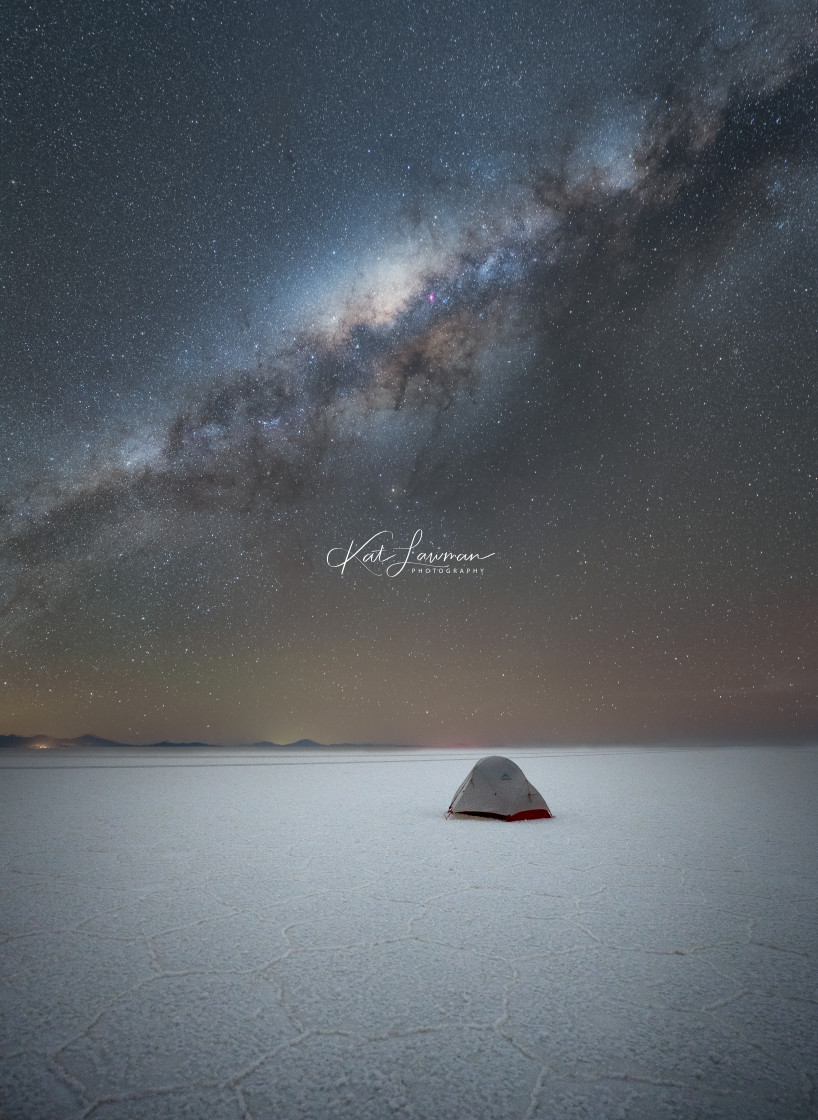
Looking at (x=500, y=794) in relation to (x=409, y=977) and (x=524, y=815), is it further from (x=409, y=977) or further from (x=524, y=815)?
(x=409, y=977)

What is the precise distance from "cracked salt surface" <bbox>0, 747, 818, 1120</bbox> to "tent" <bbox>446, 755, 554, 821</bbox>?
0.93m

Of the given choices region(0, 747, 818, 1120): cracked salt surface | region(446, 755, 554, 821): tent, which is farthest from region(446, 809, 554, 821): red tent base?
region(0, 747, 818, 1120): cracked salt surface

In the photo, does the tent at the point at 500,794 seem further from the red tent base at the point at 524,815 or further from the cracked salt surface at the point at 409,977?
the cracked salt surface at the point at 409,977

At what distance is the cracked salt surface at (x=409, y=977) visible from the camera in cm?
230

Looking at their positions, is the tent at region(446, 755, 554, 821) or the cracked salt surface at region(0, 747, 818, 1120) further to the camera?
the tent at region(446, 755, 554, 821)

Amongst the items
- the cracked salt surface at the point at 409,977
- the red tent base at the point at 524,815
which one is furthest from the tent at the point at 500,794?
the cracked salt surface at the point at 409,977

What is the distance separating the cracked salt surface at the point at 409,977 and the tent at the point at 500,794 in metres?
0.93

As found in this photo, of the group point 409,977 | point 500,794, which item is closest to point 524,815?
point 500,794

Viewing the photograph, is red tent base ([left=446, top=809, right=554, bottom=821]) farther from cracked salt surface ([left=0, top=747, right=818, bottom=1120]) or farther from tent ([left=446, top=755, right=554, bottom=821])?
cracked salt surface ([left=0, top=747, right=818, bottom=1120])

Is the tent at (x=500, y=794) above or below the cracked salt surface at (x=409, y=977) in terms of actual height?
above

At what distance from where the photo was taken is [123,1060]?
2479 mm

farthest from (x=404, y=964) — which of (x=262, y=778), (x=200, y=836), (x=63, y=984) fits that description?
Result: (x=262, y=778)

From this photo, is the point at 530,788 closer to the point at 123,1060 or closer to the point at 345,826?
the point at 345,826

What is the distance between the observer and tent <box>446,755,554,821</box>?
832 centimetres
